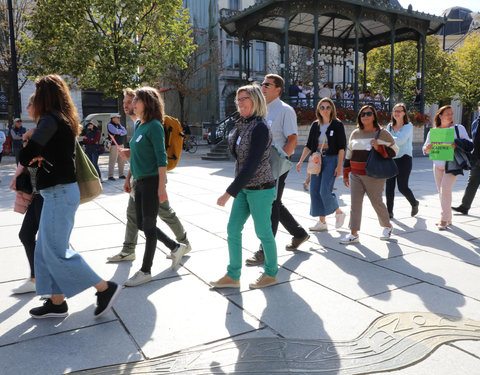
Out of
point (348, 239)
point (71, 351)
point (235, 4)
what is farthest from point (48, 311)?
point (235, 4)

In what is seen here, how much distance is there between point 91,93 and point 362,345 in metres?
31.6

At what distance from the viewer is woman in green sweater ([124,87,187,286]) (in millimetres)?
3650

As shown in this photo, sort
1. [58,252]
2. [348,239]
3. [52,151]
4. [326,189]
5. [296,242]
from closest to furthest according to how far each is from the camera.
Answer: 1. [52,151]
2. [58,252]
3. [296,242]
4. [348,239]
5. [326,189]

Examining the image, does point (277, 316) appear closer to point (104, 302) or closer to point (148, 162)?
point (104, 302)

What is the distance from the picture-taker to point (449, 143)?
604cm

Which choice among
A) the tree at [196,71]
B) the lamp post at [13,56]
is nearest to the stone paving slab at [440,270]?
the lamp post at [13,56]

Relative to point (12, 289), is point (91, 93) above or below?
above

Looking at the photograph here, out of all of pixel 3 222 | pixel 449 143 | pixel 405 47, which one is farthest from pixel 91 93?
pixel 449 143

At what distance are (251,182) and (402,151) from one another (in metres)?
4.07

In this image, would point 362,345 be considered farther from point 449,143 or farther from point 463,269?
point 449,143

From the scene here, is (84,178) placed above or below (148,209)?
above

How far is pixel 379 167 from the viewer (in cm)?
500

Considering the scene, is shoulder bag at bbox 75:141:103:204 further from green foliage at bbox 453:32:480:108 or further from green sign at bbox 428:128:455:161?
green foliage at bbox 453:32:480:108

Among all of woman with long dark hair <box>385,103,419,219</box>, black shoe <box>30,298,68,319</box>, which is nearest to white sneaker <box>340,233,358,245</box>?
woman with long dark hair <box>385,103,419,219</box>
